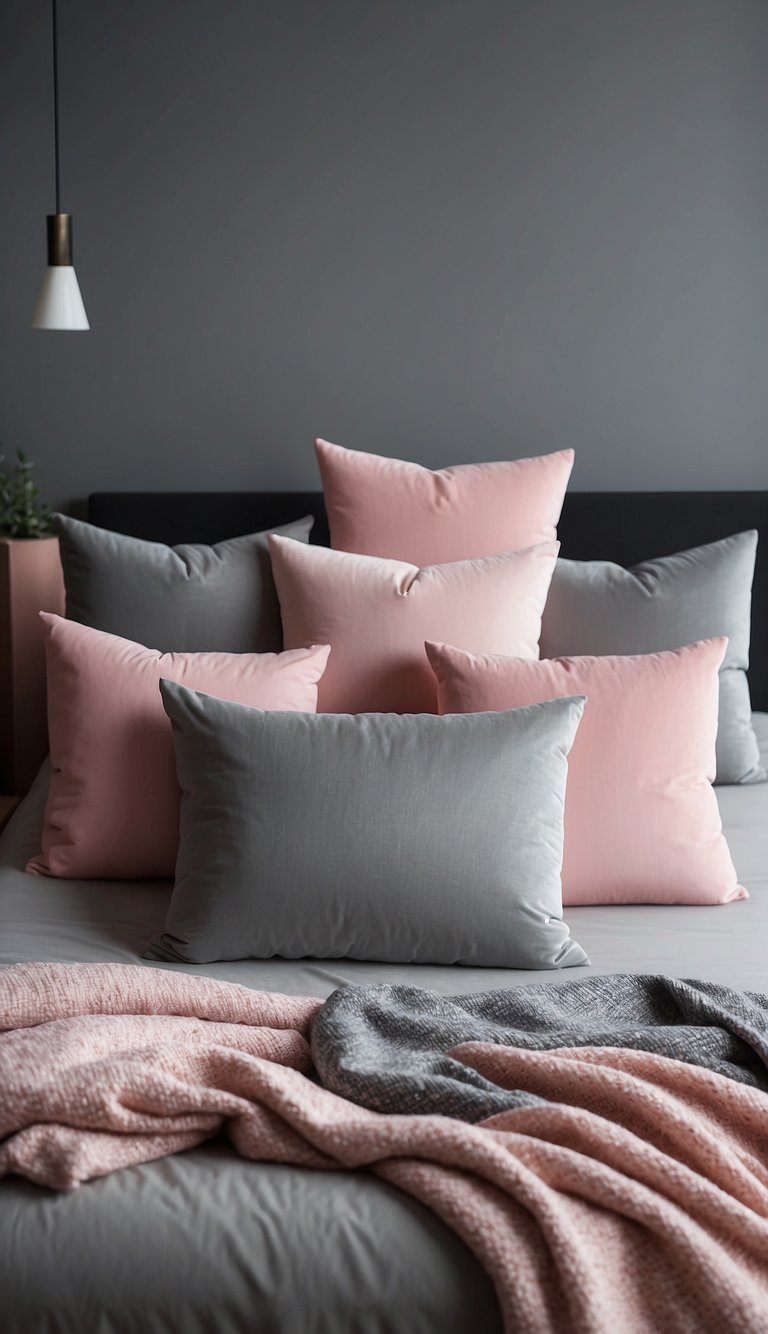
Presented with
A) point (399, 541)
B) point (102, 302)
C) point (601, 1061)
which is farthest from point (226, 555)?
point (601, 1061)

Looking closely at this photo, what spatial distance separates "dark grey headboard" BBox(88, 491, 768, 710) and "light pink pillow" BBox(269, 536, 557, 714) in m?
0.52

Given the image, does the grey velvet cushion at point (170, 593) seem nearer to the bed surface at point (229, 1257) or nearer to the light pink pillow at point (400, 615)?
the light pink pillow at point (400, 615)

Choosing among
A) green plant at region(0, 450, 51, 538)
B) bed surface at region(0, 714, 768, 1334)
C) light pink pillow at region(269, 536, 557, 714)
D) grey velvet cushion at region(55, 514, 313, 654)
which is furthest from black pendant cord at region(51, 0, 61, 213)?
bed surface at region(0, 714, 768, 1334)

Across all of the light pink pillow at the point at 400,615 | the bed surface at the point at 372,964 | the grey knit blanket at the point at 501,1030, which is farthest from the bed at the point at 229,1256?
the light pink pillow at the point at 400,615

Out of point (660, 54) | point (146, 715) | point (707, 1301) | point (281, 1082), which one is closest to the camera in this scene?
point (707, 1301)

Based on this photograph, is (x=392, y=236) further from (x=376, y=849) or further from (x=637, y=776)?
(x=376, y=849)

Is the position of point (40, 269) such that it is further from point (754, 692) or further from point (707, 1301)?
point (707, 1301)

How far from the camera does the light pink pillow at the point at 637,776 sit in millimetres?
2051

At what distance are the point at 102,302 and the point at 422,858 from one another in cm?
179

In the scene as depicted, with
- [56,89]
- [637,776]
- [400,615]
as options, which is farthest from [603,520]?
[56,89]

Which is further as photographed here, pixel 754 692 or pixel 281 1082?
pixel 754 692

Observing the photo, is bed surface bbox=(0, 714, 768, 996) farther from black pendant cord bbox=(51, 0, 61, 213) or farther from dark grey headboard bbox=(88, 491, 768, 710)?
black pendant cord bbox=(51, 0, 61, 213)

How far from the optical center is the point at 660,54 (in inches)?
113

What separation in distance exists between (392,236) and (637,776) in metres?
1.54
